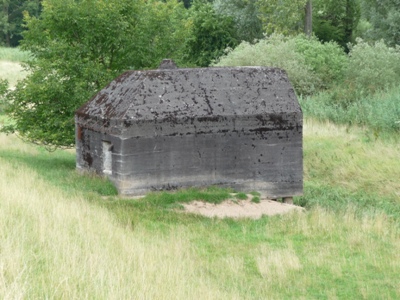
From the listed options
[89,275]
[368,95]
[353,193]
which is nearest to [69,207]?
[89,275]

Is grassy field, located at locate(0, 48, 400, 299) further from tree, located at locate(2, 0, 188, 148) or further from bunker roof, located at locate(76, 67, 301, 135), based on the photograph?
tree, located at locate(2, 0, 188, 148)

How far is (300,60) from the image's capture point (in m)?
40.2

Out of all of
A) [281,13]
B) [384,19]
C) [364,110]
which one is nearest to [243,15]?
[281,13]

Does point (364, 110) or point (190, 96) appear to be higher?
point (190, 96)

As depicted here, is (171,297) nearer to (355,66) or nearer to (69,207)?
(69,207)

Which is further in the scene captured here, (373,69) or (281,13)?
(281,13)

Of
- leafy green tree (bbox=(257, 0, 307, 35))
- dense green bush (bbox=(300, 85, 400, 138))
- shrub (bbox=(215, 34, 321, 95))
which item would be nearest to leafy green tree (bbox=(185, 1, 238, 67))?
leafy green tree (bbox=(257, 0, 307, 35))

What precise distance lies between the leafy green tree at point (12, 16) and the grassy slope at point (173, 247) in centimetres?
6055

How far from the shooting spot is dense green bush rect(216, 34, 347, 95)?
127 feet

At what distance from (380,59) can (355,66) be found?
1507mm

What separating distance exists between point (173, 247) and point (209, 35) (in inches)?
1674

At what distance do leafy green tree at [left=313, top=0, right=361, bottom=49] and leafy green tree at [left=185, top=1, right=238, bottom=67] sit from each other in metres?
6.84

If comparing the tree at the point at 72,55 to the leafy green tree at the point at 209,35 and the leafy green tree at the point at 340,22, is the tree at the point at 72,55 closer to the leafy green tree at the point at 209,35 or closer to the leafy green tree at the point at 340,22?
the leafy green tree at the point at 209,35

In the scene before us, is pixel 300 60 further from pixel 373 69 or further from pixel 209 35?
pixel 209 35
